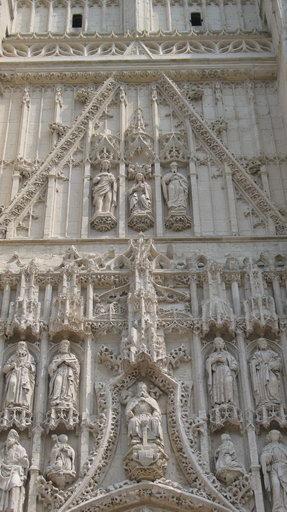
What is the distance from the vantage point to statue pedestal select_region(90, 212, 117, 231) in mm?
14352

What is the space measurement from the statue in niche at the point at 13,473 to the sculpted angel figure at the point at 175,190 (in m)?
4.76

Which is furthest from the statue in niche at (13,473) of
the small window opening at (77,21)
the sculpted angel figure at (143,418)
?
the small window opening at (77,21)

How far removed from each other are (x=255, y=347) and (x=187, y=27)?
26.7ft

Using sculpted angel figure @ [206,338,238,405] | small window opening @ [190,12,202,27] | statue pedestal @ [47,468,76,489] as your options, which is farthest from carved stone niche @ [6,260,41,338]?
small window opening @ [190,12,202,27]

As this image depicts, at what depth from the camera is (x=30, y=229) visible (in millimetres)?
14438

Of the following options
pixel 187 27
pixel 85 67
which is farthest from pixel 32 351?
pixel 187 27

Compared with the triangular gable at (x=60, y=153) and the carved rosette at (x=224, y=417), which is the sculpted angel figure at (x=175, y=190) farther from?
the carved rosette at (x=224, y=417)

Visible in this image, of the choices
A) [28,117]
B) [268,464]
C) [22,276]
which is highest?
[28,117]

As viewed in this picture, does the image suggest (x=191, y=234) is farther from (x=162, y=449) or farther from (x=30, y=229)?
(x=162, y=449)

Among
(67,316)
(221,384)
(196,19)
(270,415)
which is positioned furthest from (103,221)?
(196,19)

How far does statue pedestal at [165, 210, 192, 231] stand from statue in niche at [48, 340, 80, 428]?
2.87 metres

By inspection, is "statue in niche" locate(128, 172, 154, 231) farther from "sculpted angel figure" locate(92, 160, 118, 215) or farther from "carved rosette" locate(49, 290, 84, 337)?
"carved rosette" locate(49, 290, 84, 337)

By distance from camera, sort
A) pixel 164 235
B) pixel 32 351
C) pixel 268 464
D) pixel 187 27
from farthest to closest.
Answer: pixel 187 27 → pixel 164 235 → pixel 32 351 → pixel 268 464

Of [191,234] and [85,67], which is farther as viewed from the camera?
[85,67]
